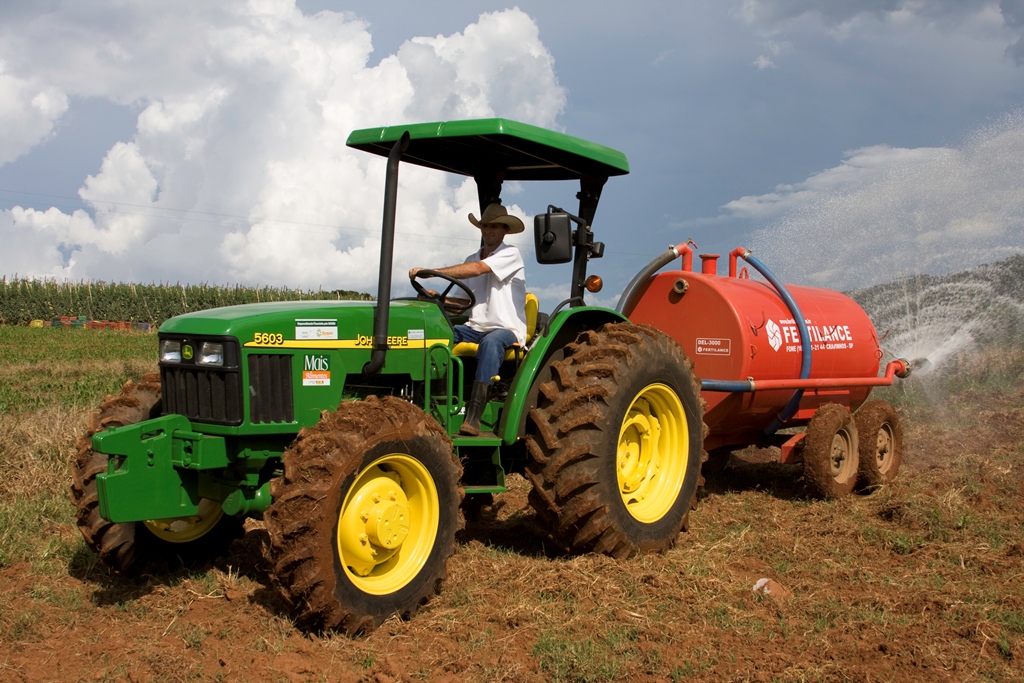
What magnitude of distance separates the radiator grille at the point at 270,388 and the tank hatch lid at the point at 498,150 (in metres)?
1.50

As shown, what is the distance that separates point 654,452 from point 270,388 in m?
2.85

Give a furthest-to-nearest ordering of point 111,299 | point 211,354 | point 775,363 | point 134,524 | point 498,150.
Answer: point 111,299 → point 775,363 → point 498,150 → point 134,524 → point 211,354

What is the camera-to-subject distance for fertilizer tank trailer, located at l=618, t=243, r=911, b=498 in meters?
7.61

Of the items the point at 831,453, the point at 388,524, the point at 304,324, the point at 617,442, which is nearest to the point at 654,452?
the point at 617,442

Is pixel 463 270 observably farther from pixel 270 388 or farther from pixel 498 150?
pixel 270 388

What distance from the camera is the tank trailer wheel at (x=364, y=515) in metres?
4.25

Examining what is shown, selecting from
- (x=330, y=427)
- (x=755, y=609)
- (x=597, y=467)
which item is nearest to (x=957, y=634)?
(x=755, y=609)

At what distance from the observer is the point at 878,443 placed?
839 centimetres

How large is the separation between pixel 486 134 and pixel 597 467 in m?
2.02

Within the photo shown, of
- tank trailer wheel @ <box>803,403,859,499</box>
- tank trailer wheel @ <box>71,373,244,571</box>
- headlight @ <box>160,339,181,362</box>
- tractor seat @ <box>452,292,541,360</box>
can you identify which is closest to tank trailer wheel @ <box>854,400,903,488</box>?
tank trailer wheel @ <box>803,403,859,499</box>

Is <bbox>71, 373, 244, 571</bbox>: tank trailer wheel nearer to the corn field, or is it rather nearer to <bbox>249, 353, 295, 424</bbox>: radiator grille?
<bbox>249, 353, 295, 424</bbox>: radiator grille

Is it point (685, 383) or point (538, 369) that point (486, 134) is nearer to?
point (538, 369)

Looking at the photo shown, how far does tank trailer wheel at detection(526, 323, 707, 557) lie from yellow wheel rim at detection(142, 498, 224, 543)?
6.24 ft

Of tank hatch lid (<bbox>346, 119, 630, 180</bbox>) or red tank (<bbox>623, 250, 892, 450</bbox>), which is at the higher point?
tank hatch lid (<bbox>346, 119, 630, 180</bbox>)
